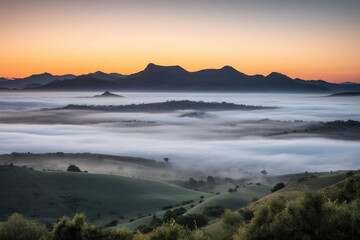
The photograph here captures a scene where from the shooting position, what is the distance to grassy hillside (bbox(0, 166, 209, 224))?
90.8 metres

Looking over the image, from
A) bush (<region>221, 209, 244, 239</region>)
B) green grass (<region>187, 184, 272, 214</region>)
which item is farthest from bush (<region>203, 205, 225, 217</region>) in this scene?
bush (<region>221, 209, 244, 239</region>)

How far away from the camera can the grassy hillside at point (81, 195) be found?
90.8m

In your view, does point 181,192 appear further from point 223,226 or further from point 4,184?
point 223,226

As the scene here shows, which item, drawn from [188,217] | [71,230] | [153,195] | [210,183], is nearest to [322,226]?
[71,230]

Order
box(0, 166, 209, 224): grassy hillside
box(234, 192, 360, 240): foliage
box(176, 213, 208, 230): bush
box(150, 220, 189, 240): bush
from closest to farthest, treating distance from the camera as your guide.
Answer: box(234, 192, 360, 240): foliage < box(150, 220, 189, 240): bush < box(176, 213, 208, 230): bush < box(0, 166, 209, 224): grassy hillside

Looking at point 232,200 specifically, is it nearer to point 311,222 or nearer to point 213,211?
point 213,211

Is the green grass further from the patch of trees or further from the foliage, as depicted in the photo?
the foliage

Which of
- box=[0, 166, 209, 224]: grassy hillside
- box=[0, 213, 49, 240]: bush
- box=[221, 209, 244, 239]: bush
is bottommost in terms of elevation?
box=[0, 166, 209, 224]: grassy hillside

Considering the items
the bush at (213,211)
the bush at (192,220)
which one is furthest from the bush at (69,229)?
the bush at (213,211)

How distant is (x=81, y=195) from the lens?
341 feet

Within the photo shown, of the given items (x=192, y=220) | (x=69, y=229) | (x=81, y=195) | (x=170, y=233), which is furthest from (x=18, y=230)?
(x=81, y=195)

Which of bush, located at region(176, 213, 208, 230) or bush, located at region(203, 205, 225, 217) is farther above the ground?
bush, located at region(176, 213, 208, 230)

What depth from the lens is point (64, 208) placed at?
9381cm

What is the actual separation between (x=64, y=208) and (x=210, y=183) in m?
75.2
